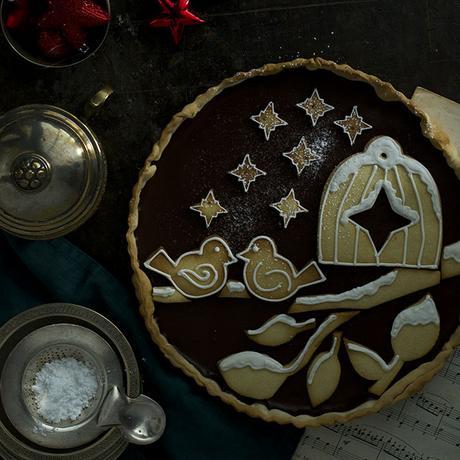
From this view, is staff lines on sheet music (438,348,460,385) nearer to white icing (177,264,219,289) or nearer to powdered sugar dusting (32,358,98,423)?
white icing (177,264,219,289)

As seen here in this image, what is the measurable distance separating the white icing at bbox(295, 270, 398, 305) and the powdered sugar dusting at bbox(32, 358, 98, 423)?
0.55m

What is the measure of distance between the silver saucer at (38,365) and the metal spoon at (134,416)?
0.12 feet

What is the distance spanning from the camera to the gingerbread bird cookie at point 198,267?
5.74 feet

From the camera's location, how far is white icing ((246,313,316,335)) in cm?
177

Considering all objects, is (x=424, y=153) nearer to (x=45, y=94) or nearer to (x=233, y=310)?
(x=233, y=310)

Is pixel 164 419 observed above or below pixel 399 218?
below

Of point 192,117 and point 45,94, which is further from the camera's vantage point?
point 45,94

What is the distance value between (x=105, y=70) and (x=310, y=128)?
54 cm

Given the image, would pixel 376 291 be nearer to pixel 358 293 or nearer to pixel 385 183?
pixel 358 293

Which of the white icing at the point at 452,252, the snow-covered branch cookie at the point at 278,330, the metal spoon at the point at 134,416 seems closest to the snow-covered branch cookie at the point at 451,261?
the white icing at the point at 452,252

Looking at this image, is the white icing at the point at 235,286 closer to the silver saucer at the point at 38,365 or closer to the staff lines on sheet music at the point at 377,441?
the silver saucer at the point at 38,365

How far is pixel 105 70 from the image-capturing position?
187 centimetres

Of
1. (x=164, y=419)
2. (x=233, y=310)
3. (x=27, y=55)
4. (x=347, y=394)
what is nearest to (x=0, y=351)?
(x=164, y=419)

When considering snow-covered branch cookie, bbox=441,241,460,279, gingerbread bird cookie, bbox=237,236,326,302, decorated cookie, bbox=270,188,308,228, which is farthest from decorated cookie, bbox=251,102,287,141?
snow-covered branch cookie, bbox=441,241,460,279
